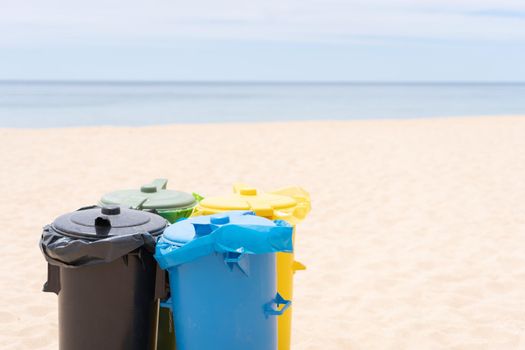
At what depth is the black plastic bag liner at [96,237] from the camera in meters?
2.70

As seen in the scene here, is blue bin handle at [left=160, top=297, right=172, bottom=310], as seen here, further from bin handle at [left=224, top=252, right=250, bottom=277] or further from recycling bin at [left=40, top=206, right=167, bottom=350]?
bin handle at [left=224, top=252, right=250, bottom=277]

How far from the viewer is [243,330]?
2793 millimetres

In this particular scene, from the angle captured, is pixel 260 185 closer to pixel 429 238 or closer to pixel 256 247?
pixel 429 238

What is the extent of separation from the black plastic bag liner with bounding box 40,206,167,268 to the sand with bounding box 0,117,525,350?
1.49 metres

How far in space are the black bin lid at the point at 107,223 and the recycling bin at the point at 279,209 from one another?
34 cm

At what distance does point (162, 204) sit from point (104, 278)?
665mm

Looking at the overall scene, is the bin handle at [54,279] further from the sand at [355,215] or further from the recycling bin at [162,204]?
the sand at [355,215]

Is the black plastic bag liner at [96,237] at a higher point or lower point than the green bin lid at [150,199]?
lower

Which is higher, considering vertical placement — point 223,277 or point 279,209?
point 279,209

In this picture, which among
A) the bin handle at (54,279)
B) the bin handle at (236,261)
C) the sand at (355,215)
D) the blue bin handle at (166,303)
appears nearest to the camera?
the bin handle at (236,261)

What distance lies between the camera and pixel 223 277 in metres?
2.74

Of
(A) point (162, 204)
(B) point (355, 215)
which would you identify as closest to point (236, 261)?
(A) point (162, 204)

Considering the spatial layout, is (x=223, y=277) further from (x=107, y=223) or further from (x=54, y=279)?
(x=54, y=279)

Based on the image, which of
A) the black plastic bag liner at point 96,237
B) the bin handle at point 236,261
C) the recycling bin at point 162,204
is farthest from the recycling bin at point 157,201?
the bin handle at point 236,261
